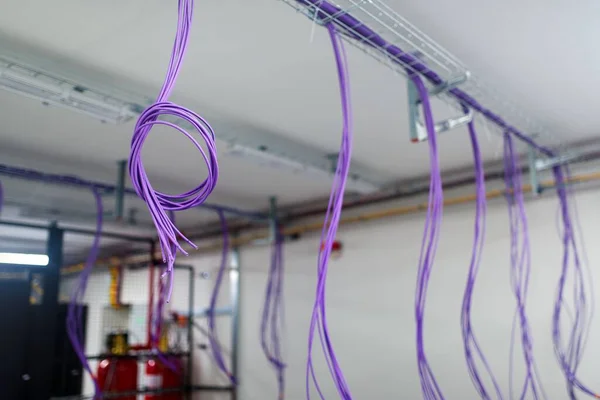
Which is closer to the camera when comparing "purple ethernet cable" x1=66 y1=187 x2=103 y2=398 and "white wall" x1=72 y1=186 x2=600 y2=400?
"white wall" x1=72 y1=186 x2=600 y2=400

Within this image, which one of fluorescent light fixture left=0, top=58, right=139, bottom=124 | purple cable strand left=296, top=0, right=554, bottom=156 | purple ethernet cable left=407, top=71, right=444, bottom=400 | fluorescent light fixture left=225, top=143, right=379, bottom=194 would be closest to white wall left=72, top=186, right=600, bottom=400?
fluorescent light fixture left=225, top=143, right=379, bottom=194

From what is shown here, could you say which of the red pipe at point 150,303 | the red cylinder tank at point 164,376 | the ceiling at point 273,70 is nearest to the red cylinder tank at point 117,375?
the red cylinder tank at point 164,376

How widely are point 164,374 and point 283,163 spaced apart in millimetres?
2529

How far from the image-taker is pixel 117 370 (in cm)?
409

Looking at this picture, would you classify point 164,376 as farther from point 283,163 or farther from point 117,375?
point 283,163

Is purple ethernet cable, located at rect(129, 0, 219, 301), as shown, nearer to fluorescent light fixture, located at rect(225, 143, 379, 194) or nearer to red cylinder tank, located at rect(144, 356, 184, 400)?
fluorescent light fixture, located at rect(225, 143, 379, 194)

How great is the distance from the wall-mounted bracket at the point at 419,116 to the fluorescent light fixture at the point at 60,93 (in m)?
1.20

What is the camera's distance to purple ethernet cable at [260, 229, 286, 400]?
171 inches

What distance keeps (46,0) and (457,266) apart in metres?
2.84

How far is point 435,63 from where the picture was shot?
1.80 meters

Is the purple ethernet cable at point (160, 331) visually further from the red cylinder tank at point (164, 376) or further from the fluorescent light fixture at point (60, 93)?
the fluorescent light fixture at point (60, 93)

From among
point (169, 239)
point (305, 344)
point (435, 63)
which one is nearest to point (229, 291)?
point (305, 344)

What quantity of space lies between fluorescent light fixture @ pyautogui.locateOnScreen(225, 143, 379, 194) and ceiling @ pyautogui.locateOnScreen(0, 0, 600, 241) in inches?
5.3

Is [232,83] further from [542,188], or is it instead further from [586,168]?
[586,168]
